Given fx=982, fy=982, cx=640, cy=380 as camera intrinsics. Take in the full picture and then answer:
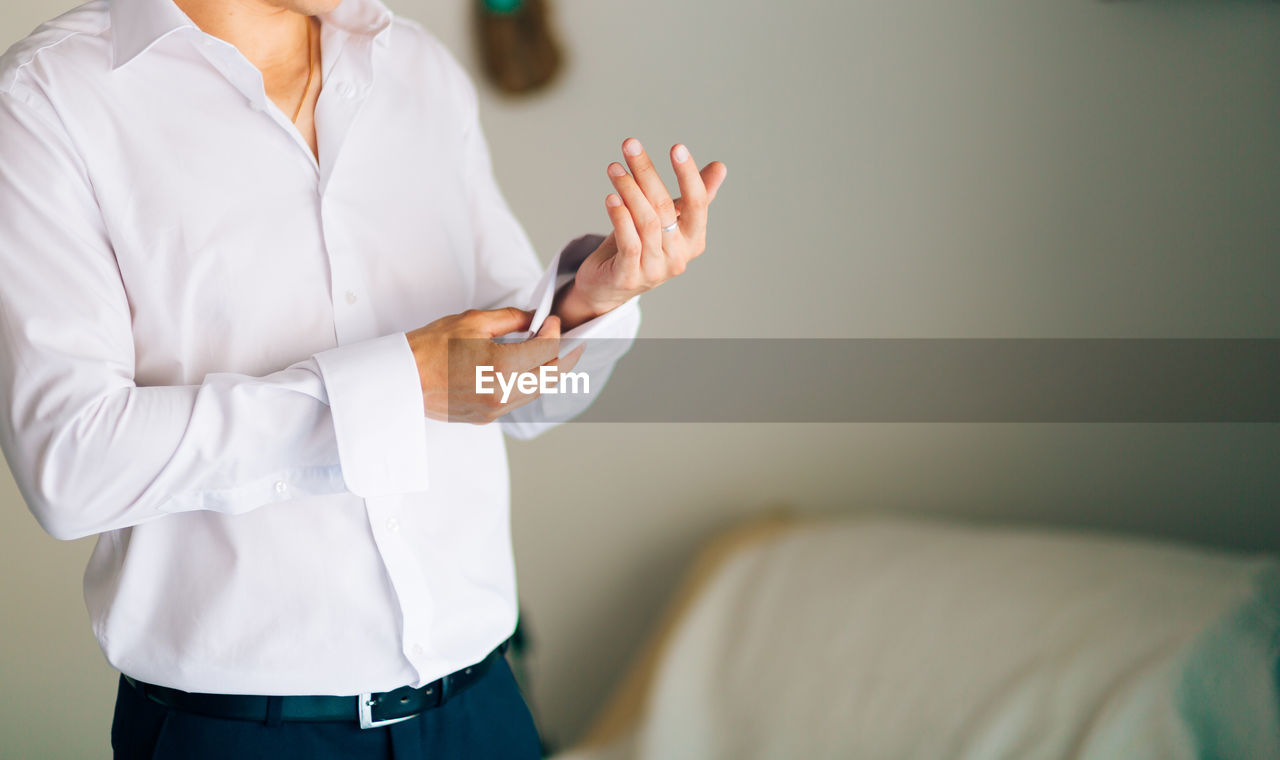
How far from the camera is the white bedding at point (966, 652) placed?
1.09 m

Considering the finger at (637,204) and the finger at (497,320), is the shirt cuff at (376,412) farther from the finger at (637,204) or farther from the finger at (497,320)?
the finger at (637,204)

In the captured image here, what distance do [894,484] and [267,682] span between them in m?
1.13

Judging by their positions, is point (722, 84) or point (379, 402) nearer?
point (379, 402)

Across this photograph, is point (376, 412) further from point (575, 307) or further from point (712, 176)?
point (712, 176)

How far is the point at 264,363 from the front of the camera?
2.49 feet

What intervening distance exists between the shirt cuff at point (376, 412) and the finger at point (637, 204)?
191 millimetres

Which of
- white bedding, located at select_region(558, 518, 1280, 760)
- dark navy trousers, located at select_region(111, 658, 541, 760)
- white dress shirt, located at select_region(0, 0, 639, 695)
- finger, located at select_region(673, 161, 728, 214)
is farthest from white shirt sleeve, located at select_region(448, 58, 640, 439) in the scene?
white bedding, located at select_region(558, 518, 1280, 760)

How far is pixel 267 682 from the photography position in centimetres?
74

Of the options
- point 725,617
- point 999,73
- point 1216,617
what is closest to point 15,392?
point 725,617

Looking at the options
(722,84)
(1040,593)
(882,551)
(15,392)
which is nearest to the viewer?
(15,392)

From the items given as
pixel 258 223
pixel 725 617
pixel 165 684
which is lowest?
pixel 725 617

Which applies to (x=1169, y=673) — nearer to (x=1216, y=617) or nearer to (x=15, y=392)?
(x=1216, y=617)

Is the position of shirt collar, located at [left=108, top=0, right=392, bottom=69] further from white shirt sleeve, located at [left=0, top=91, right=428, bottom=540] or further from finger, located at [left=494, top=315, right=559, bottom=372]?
finger, located at [left=494, top=315, right=559, bottom=372]

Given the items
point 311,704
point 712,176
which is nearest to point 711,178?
point 712,176
